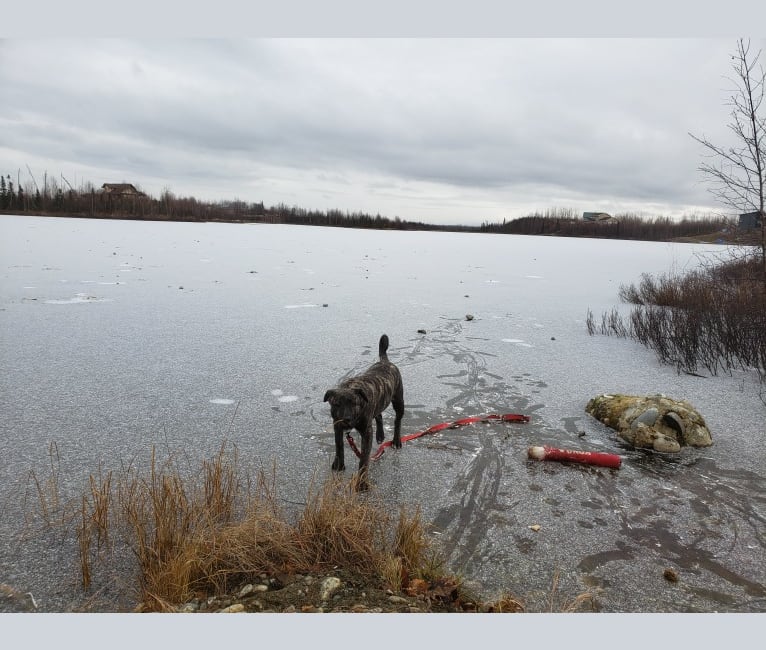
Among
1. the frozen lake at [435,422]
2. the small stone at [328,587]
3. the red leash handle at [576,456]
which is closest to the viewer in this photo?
the small stone at [328,587]

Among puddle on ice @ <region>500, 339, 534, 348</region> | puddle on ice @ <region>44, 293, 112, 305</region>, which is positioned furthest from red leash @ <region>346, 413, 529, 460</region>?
puddle on ice @ <region>44, 293, 112, 305</region>

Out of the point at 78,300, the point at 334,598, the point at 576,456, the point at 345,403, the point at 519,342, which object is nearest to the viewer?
the point at 334,598

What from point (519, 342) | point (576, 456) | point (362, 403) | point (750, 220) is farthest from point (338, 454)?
point (750, 220)

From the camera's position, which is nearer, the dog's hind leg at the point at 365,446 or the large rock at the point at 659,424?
the dog's hind leg at the point at 365,446

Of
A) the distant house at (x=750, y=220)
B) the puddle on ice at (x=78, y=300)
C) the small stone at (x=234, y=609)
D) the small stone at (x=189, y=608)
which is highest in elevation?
the distant house at (x=750, y=220)

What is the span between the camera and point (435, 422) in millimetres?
4852

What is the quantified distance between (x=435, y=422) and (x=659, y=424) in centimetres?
218

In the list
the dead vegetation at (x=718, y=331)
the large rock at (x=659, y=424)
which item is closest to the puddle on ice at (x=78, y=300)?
the large rock at (x=659, y=424)

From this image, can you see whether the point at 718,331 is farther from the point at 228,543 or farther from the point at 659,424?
the point at 228,543

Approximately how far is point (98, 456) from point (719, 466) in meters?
5.31

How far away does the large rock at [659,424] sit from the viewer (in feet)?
14.3

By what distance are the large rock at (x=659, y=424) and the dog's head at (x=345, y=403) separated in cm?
294

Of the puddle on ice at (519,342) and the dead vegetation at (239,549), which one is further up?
the puddle on ice at (519,342)

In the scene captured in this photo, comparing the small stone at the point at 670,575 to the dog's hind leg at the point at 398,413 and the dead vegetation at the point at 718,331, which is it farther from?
the dead vegetation at the point at 718,331
